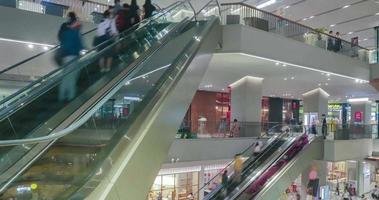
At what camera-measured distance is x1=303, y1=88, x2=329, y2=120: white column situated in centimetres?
2531

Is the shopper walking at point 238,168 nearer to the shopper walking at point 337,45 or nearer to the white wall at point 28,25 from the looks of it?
the white wall at point 28,25

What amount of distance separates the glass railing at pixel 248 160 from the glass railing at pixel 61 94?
6.39m

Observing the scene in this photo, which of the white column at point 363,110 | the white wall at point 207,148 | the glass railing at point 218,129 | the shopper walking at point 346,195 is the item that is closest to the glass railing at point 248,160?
the white wall at point 207,148

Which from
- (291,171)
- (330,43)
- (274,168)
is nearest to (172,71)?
(274,168)

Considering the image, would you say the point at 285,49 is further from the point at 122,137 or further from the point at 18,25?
the point at 122,137

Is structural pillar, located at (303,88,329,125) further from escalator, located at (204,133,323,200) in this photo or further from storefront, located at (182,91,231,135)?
escalator, located at (204,133,323,200)

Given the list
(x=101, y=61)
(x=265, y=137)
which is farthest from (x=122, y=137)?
(x=265, y=137)

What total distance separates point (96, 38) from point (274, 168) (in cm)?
830

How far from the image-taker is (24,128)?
5438mm

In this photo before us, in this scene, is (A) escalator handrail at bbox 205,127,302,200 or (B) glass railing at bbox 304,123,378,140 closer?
(A) escalator handrail at bbox 205,127,302,200

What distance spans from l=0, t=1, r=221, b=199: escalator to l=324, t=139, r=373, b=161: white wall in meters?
10.2

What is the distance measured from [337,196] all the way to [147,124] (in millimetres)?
17321

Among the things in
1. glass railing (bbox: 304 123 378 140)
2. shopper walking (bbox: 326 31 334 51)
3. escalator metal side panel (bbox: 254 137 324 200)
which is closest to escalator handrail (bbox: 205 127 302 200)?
escalator metal side panel (bbox: 254 137 324 200)

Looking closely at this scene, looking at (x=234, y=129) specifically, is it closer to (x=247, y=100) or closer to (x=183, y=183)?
(x=247, y=100)
